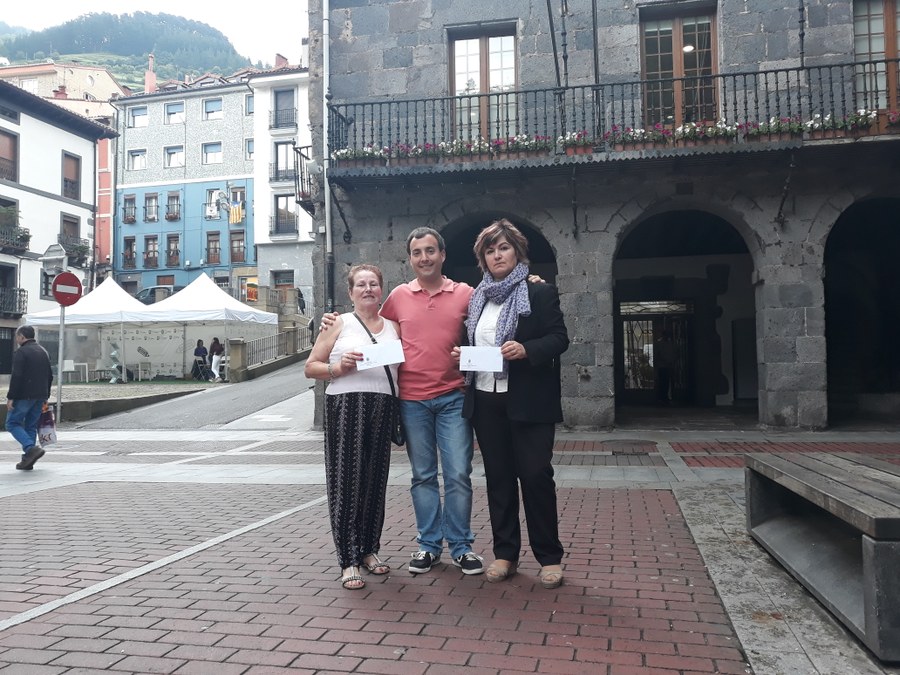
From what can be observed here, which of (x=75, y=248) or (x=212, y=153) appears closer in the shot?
(x=75, y=248)

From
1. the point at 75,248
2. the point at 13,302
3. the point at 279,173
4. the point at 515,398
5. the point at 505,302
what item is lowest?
the point at 515,398

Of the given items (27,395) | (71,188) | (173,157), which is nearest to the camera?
(27,395)

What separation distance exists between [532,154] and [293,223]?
35.8 m

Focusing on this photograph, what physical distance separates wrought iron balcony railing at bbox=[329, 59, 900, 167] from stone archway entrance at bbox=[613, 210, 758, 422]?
3.87 m

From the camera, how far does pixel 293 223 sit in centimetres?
4584

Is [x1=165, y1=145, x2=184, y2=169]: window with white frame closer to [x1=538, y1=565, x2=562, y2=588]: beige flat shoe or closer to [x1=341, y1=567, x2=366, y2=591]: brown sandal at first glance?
[x1=341, y1=567, x2=366, y2=591]: brown sandal

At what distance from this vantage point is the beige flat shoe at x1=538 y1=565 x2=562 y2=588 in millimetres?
3797

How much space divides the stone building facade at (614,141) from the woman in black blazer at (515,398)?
7974mm

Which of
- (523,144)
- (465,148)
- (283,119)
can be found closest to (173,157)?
(283,119)

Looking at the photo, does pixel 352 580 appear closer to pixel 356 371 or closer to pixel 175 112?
pixel 356 371

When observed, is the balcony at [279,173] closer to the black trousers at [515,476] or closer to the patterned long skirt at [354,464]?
the patterned long skirt at [354,464]

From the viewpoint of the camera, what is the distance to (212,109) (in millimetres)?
50000

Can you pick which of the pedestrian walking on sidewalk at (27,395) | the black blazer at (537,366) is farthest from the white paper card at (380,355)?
the pedestrian walking on sidewalk at (27,395)

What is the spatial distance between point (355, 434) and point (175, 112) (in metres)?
52.7
